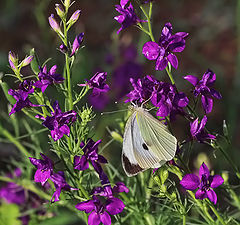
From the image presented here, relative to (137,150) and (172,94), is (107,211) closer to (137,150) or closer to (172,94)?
(137,150)

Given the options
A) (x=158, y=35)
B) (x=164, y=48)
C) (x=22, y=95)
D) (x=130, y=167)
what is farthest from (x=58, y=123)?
(x=158, y=35)

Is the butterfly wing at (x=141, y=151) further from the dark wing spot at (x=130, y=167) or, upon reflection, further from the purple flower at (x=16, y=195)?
the purple flower at (x=16, y=195)

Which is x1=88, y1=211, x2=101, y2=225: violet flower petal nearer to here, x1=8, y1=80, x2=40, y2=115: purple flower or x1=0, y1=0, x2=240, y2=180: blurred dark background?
x1=8, y1=80, x2=40, y2=115: purple flower

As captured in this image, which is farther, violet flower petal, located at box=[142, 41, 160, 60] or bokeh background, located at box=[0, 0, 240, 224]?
bokeh background, located at box=[0, 0, 240, 224]

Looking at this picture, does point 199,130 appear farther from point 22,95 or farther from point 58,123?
point 22,95

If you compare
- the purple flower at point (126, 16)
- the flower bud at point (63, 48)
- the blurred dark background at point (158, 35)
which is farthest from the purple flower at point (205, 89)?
the blurred dark background at point (158, 35)

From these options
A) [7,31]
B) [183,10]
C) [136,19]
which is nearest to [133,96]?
[136,19]

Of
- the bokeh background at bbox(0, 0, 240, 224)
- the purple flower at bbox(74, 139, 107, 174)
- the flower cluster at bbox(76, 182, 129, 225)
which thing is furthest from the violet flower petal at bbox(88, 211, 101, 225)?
the bokeh background at bbox(0, 0, 240, 224)
